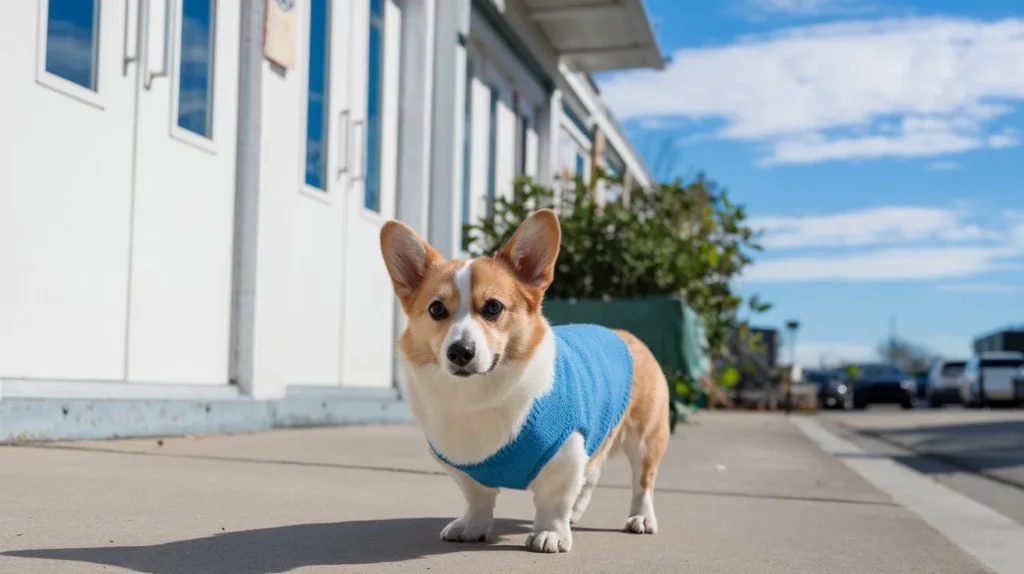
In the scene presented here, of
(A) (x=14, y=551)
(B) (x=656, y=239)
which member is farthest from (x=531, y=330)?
(B) (x=656, y=239)

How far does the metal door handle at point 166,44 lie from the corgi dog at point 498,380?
3.80 meters

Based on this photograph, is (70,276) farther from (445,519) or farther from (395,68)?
(395,68)

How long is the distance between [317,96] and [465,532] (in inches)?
245

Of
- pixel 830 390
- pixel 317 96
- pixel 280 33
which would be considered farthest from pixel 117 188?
pixel 830 390

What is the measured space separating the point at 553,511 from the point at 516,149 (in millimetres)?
12285

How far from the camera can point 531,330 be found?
10.8 ft

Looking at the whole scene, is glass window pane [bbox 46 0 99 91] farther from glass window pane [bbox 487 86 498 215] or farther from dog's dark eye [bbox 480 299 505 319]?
glass window pane [bbox 487 86 498 215]

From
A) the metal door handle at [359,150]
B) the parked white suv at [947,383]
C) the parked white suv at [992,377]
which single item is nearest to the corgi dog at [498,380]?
the metal door handle at [359,150]

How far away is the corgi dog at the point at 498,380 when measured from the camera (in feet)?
10.4

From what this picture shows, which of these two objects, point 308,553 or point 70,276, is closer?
point 308,553

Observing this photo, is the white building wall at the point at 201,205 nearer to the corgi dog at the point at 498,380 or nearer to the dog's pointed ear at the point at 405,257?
the dog's pointed ear at the point at 405,257

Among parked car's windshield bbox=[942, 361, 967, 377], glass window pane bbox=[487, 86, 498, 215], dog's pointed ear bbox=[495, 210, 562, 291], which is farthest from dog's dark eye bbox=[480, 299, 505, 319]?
parked car's windshield bbox=[942, 361, 967, 377]

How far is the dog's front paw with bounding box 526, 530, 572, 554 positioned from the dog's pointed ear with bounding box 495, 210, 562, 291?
30.4 inches

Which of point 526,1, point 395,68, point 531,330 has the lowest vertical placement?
point 531,330
